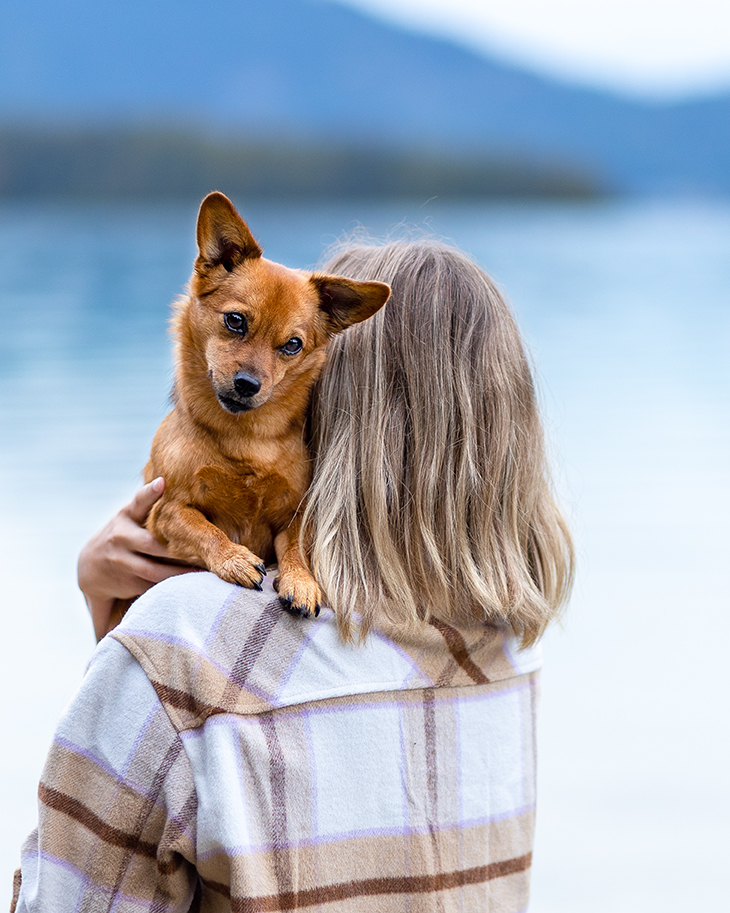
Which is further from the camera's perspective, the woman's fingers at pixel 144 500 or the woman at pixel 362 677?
the woman's fingers at pixel 144 500

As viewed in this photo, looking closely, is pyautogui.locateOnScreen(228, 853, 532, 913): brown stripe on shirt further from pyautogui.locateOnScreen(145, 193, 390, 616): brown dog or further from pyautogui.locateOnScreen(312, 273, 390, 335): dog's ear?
pyautogui.locateOnScreen(312, 273, 390, 335): dog's ear

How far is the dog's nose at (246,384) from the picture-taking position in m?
1.31

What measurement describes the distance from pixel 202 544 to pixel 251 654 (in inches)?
9.8

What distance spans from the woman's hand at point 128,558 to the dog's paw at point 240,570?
0.63ft

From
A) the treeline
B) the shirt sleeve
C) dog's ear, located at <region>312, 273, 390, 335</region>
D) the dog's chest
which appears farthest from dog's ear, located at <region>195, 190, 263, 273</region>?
the treeline

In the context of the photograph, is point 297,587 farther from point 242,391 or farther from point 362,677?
point 242,391

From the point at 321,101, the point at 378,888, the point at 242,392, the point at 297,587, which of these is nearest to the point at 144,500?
the point at 242,392

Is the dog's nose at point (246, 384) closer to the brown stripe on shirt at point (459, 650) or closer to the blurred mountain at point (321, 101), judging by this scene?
the brown stripe on shirt at point (459, 650)

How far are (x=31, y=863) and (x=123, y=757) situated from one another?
0.22 meters

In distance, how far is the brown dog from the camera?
134 centimetres

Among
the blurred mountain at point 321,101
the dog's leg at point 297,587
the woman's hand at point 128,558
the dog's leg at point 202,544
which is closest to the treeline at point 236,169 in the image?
the blurred mountain at point 321,101

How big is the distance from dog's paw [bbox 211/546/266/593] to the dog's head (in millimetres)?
231

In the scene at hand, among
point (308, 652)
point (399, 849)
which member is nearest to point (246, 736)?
point (308, 652)

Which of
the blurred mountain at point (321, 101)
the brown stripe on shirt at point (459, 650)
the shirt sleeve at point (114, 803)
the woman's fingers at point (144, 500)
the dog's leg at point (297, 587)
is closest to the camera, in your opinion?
the shirt sleeve at point (114, 803)
